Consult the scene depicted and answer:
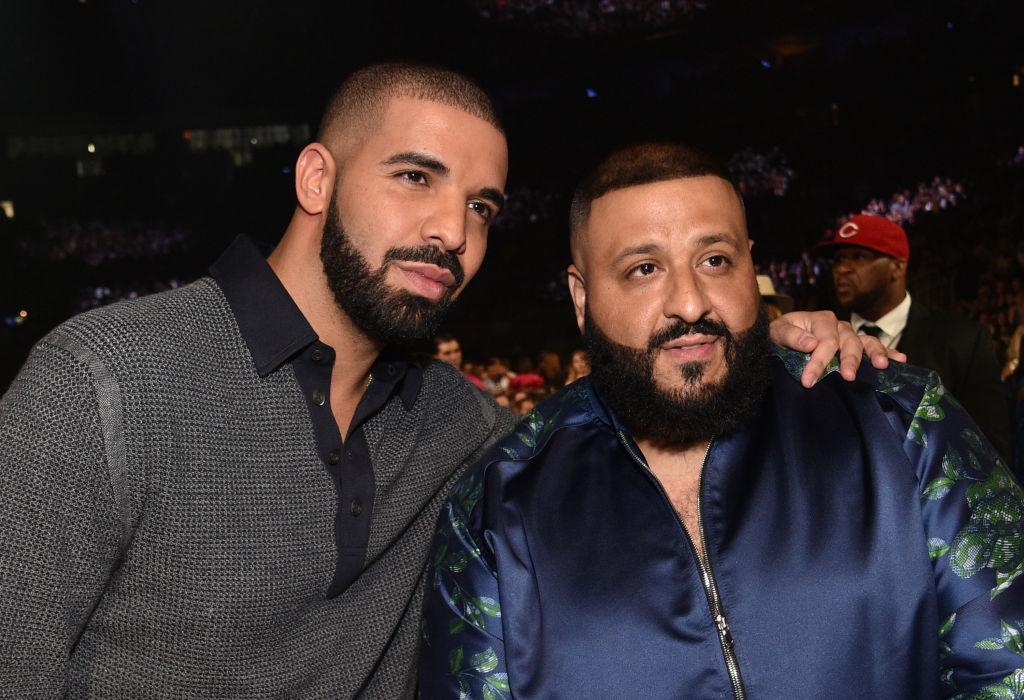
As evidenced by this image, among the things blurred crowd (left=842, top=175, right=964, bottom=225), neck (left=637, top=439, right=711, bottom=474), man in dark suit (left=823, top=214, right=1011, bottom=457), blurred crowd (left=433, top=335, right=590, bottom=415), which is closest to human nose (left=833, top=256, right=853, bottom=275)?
man in dark suit (left=823, top=214, right=1011, bottom=457)

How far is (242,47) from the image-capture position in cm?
1520

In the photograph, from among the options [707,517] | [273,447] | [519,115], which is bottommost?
[707,517]

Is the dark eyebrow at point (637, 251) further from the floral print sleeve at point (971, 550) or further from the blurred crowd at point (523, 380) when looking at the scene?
the blurred crowd at point (523, 380)

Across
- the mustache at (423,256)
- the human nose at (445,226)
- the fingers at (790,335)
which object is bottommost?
the fingers at (790,335)

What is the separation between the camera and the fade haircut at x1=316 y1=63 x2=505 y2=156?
1757 mm

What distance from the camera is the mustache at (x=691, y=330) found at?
5.00ft

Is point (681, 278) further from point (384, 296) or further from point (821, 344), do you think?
point (384, 296)

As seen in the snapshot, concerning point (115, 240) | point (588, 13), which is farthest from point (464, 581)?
point (115, 240)

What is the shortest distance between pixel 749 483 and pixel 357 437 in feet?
2.34

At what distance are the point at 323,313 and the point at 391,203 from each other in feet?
0.81

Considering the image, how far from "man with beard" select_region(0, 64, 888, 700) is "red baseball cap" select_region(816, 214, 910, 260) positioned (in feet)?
7.43

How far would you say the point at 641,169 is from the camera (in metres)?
1.61

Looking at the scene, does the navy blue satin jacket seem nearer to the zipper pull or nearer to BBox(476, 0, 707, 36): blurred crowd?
the zipper pull

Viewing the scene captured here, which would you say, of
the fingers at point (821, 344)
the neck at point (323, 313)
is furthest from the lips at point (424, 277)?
the fingers at point (821, 344)
